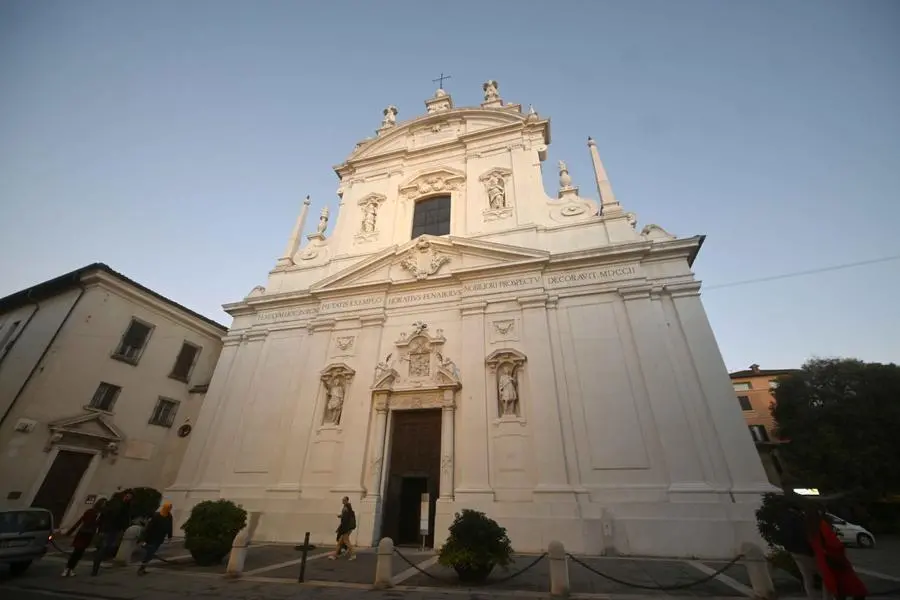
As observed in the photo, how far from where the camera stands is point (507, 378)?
1170cm

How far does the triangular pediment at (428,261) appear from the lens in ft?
44.9

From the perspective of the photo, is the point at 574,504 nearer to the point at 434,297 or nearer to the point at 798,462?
the point at 434,297

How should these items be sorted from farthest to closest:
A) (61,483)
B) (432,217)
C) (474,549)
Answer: (432,217), (61,483), (474,549)

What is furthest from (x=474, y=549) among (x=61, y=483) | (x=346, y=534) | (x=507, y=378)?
(x=61, y=483)

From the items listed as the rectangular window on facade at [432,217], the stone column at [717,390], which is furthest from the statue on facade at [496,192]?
the stone column at [717,390]

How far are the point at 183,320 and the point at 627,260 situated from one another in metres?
19.1

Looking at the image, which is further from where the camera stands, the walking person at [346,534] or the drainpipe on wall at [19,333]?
the drainpipe on wall at [19,333]

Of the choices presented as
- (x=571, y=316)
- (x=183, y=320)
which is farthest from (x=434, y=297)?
(x=183, y=320)

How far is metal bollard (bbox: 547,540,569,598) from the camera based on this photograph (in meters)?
5.66

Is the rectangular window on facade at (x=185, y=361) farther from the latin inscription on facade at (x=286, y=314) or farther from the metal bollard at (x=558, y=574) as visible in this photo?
the metal bollard at (x=558, y=574)

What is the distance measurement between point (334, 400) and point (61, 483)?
984 cm

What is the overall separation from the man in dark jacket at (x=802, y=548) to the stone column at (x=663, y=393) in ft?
12.7

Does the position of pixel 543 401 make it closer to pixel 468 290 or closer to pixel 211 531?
pixel 468 290

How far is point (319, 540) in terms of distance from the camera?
10.9 m
